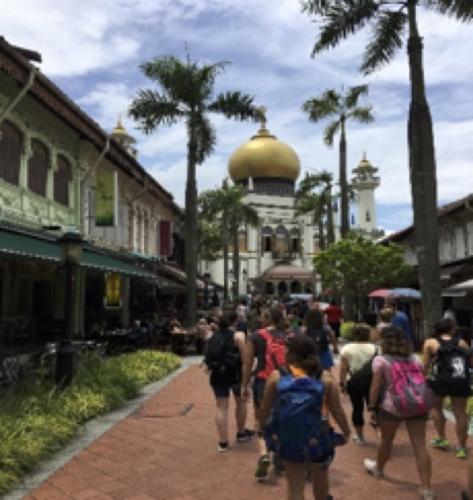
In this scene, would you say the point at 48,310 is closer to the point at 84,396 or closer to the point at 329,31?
the point at 84,396

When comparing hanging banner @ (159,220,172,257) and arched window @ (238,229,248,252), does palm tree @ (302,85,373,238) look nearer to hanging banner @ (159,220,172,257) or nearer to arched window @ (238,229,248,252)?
hanging banner @ (159,220,172,257)

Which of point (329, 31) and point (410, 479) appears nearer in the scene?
point (410, 479)

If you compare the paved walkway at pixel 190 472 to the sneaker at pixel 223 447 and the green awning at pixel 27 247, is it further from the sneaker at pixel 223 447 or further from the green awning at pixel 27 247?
the green awning at pixel 27 247

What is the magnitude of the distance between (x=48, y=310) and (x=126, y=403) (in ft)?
29.7

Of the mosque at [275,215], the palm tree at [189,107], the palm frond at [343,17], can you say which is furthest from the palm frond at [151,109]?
the mosque at [275,215]

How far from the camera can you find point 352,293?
27.6m

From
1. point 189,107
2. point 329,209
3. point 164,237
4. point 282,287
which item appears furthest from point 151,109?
point 282,287

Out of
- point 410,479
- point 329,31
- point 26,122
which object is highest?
point 329,31

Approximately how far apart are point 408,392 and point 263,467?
61.2 inches

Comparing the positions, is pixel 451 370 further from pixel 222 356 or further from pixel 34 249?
pixel 34 249

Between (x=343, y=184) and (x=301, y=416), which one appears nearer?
(x=301, y=416)

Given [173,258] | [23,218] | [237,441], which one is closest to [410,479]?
[237,441]

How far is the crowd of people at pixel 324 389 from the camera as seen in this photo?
12.8ft

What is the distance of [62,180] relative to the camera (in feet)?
54.2
